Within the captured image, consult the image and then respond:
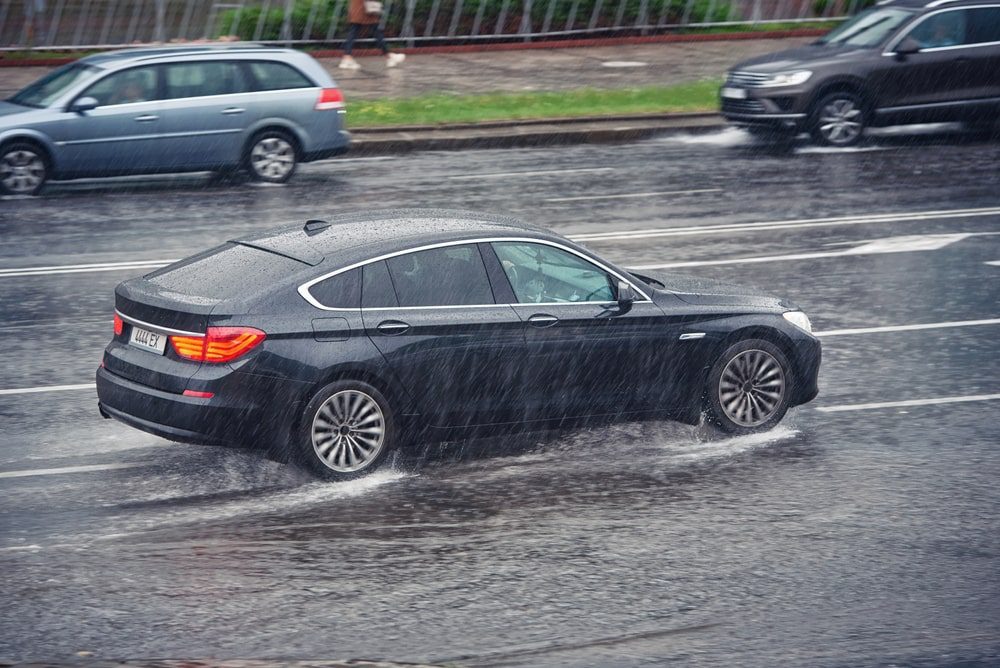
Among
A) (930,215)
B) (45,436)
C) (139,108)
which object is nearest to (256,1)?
(139,108)

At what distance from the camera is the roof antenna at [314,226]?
964 cm

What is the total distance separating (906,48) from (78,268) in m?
12.8

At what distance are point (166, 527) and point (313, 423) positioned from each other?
1059 millimetres

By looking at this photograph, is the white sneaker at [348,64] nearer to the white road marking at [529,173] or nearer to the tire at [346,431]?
the white road marking at [529,173]

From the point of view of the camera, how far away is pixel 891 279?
1427 cm

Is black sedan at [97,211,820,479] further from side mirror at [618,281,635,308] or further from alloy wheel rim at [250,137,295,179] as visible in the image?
alloy wheel rim at [250,137,295,179]

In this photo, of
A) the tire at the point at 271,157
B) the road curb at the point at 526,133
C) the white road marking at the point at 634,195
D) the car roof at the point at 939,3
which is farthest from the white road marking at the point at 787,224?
the road curb at the point at 526,133

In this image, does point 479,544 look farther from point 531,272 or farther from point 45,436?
point 45,436

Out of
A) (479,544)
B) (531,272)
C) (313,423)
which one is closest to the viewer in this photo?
(479,544)

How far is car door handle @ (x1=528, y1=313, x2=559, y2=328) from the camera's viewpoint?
30.2 feet

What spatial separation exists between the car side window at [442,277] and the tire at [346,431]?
62 centimetres

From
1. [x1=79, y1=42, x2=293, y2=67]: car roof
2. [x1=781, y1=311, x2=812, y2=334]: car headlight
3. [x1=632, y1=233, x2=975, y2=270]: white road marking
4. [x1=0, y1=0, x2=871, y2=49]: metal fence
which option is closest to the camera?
[x1=781, y1=311, x2=812, y2=334]: car headlight

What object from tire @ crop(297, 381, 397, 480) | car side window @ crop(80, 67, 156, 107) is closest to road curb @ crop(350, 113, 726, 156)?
car side window @ crop(80, 67, 156, 107)

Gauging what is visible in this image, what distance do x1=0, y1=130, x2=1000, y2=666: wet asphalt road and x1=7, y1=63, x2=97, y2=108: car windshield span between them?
5588mm
